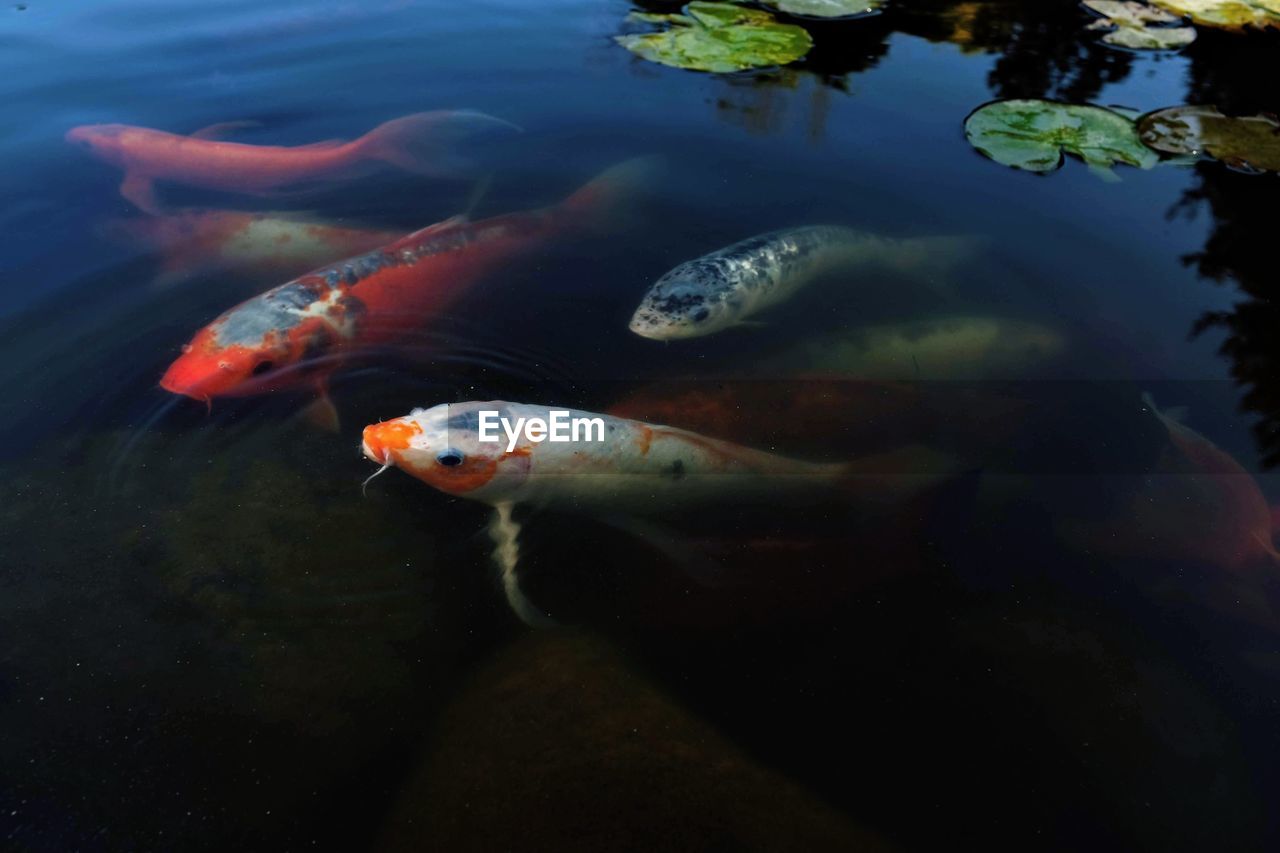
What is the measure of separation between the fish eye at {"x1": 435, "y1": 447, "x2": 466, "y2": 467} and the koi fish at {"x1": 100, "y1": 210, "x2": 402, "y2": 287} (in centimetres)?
278

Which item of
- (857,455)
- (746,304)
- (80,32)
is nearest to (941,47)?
(746,304)

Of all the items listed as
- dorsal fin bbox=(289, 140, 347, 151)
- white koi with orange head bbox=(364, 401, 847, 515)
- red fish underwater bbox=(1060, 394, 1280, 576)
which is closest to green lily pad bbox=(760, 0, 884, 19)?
dorsal fin bbox=(289, 140, 347, 151)

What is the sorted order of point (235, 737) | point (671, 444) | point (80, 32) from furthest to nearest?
1. point (80, 32)
2. point (671, 444)
3. point (235, 737)

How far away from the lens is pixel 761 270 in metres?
6.42

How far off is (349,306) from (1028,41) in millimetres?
9449

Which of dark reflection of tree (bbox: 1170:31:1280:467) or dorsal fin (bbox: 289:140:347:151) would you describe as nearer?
dark reflection of tree (bbox: 1170:31:1280:467)

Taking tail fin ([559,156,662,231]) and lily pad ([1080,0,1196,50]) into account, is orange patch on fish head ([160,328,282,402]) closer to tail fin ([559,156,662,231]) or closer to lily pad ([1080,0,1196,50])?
tail fin ([559,156,662,231])

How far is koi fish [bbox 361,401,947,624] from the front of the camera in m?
4.47

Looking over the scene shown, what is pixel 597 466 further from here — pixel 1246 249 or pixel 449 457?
pixel 1246 249

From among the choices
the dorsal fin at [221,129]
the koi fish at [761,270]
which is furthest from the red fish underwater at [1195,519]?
the dorsal fin at [221,129]

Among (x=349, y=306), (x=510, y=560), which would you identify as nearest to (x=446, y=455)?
(x=510, y=560)

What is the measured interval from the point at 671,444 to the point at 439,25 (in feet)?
27.0

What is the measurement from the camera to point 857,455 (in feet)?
16.1

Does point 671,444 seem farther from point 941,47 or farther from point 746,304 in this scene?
point 941,47
